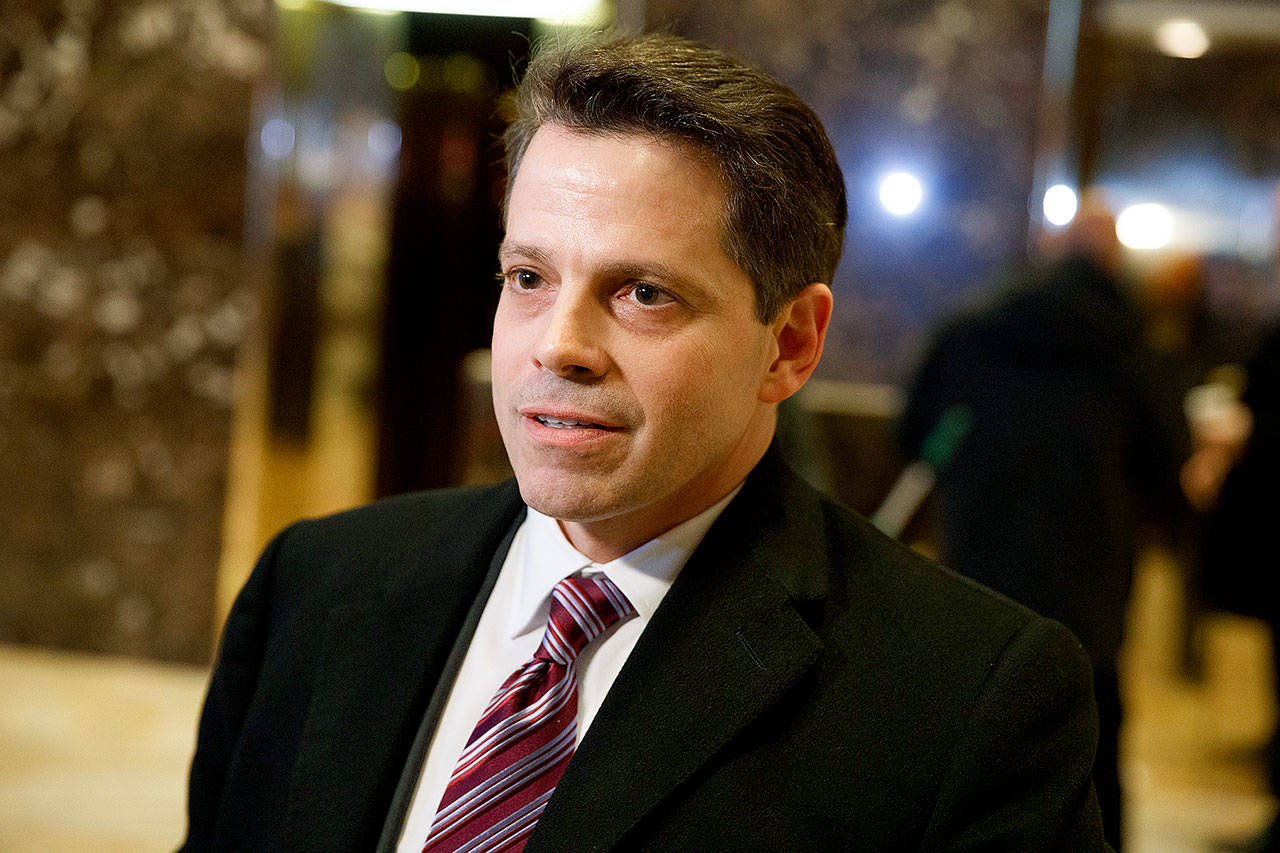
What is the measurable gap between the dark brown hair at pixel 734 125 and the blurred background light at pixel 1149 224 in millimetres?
3405

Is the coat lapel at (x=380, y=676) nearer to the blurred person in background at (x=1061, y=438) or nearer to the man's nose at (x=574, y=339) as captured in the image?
the man's nose at (x=574, y=339)

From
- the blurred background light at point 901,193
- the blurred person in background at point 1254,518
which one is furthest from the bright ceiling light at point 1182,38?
the blurred person in background at point 1254,518

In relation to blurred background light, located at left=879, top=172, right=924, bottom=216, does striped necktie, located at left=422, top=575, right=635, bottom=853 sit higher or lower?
lower

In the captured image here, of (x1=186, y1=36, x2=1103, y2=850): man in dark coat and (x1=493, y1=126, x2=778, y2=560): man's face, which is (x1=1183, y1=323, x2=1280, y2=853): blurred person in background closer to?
(x1=186, y1=36, x2=1103, y2=850): man in dark coat

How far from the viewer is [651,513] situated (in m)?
1.27

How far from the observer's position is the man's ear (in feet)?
4.27

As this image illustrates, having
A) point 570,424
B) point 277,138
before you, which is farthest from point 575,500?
point 277,138

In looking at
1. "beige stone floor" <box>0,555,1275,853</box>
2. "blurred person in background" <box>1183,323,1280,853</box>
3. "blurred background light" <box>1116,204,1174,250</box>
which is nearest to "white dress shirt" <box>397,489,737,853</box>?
"beige stone floor" <box>0,555,1275,853</box>

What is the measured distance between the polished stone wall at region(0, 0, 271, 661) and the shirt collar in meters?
3.23

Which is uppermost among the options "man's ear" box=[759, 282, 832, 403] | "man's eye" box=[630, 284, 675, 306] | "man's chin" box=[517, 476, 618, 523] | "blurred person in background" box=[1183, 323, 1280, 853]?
"man's eye" box=[630, 284, 675, 306]

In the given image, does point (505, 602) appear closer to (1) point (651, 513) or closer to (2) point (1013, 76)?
(1) point (651, 513)

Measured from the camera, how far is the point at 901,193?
4238 mm

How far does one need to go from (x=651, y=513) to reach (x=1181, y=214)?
3.66m

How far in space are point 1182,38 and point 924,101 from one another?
0.92 meters
